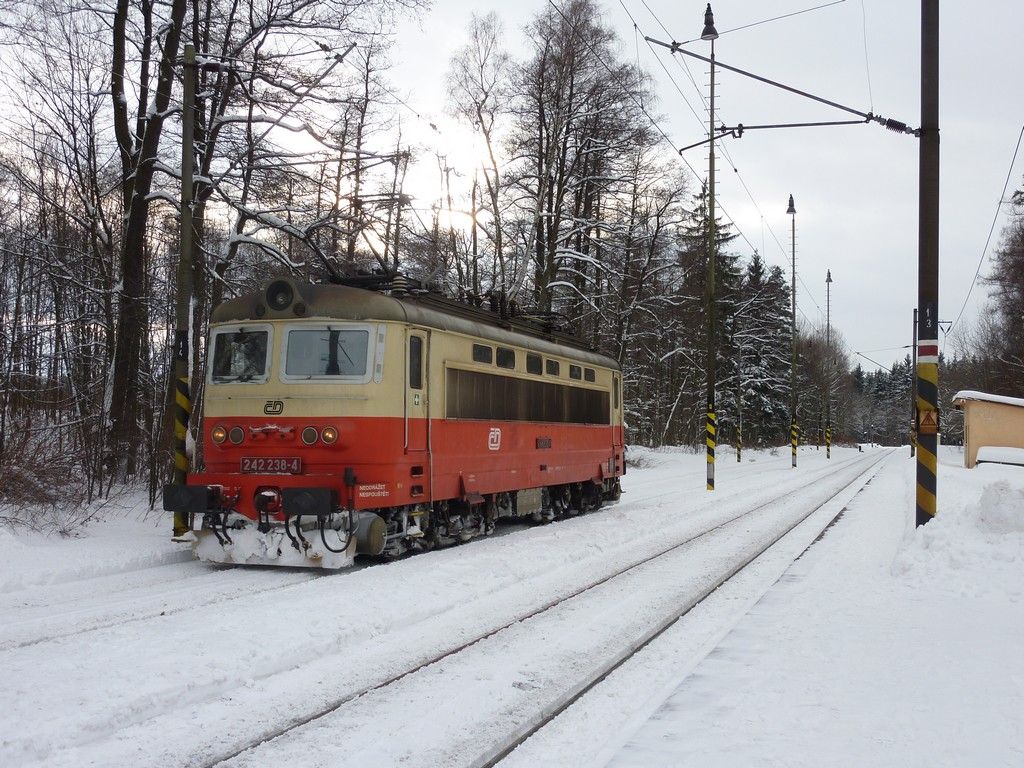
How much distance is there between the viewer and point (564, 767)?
13.8 ft

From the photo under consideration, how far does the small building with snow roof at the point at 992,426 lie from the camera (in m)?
31.0

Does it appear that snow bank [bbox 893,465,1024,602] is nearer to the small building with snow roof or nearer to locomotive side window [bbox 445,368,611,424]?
locomotive side window [bbox 445,368,611,424]

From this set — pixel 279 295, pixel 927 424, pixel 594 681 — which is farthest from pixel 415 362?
pixel 927 424

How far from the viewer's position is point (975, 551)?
9.49 m

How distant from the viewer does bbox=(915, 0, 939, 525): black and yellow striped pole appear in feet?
38.1

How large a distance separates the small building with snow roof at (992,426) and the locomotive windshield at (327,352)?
2738 centimetres

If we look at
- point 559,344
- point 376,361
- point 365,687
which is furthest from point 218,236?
point 365,687

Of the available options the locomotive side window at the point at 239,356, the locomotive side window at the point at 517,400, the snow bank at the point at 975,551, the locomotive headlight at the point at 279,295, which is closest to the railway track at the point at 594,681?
the snow bank at the point at 975,551

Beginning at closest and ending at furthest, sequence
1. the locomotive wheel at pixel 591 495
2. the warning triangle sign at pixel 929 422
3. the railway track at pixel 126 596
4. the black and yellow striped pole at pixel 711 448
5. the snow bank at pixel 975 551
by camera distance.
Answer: the railway track at pixel 126 596, the snow bank at pixel 975 551, the warning triangle sign at pixel 929 422, the locomotive wheel at pixel 591 495, the black and yellow striped pole at pixel 711 448

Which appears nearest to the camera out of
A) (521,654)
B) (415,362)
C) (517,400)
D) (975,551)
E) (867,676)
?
(867,676)

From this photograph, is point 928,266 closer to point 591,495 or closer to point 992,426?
point 591,495

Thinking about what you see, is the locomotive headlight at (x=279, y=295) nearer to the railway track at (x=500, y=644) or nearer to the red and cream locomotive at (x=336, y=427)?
the red and cream locomotive at (x=336, y=427)

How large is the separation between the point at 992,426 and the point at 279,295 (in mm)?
29387

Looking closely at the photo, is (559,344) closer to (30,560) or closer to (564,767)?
(30,560)
